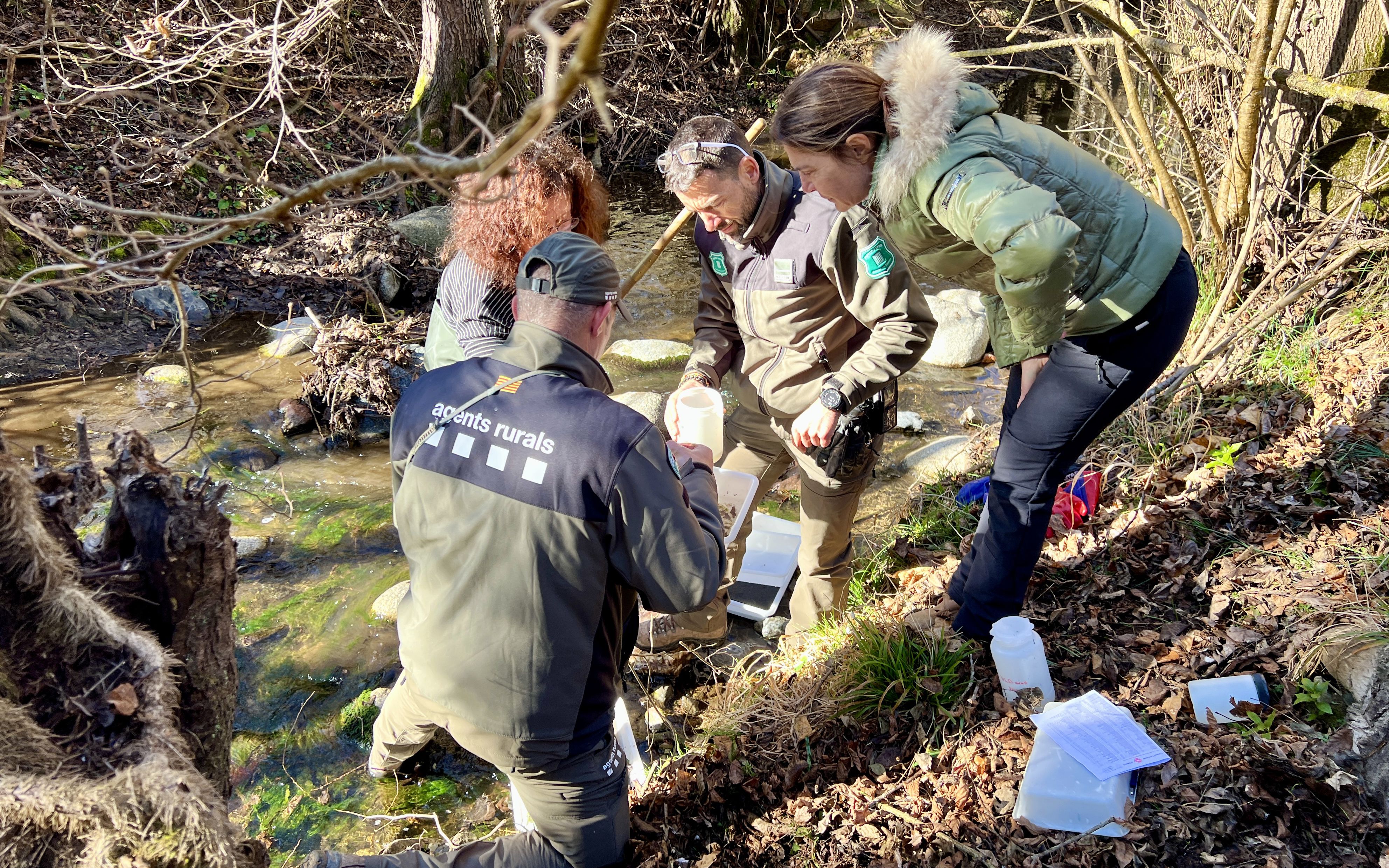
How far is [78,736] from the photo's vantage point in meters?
1.61

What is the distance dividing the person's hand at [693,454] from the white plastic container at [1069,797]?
4.45 feet

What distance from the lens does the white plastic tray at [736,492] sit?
10.9 ft

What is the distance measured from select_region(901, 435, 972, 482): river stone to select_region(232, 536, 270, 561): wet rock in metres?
3.53

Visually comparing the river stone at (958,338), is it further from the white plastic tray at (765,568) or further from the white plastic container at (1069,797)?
the white plastic container at (1069,797)

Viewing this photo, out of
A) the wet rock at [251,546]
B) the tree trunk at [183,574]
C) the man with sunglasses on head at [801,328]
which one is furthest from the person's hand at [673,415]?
the wet rock at [251,546]

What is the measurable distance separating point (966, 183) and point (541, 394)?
48.9 inches

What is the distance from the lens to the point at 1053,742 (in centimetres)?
260

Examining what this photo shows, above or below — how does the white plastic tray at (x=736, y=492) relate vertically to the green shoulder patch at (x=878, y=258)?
below

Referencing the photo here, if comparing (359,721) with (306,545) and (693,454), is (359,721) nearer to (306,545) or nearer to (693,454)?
(306,545)

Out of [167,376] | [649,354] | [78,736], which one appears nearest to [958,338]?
[649,354]

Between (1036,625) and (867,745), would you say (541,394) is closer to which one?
(867,745)

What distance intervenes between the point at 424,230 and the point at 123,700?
652 cm

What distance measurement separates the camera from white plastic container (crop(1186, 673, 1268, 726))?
8.82 ft

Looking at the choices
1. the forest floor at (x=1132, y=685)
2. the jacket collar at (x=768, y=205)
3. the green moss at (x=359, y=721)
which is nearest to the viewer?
the forest floor at (x=1132, y=685)
